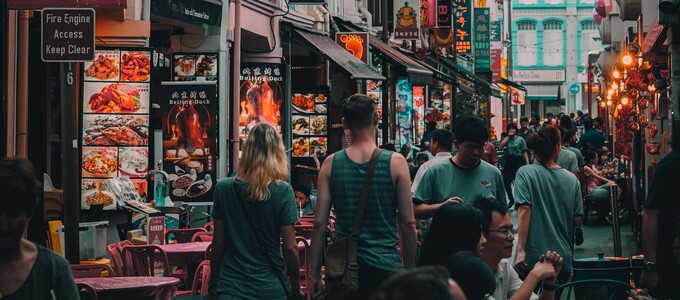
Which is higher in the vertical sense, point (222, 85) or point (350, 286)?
point (222, 85)

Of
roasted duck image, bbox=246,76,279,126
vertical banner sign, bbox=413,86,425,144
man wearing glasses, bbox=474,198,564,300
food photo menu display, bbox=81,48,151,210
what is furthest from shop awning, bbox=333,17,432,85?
man wearing glasses, bbox=474,198,564,300

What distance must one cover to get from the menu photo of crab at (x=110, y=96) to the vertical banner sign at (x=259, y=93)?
19.3 feet

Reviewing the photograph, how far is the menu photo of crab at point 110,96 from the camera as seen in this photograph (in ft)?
50.3

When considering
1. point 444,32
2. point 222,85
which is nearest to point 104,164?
point 222,85

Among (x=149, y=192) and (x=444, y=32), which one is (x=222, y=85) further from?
(x=444, y=32)

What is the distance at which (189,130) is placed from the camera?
17.2m

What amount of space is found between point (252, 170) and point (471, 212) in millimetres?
1941

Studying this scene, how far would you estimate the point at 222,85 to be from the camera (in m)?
18.9

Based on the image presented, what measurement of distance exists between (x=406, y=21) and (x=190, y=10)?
13.7 m

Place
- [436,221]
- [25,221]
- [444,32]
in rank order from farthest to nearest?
[444,32] → [436,221] → [25,221]

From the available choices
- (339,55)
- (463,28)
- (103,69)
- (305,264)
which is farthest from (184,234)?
(463,28)

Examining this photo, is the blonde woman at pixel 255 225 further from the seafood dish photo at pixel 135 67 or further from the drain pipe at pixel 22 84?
the seafood dish photo at pixel 135 67

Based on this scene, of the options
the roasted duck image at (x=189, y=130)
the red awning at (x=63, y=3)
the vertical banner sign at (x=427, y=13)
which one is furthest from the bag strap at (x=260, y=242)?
the vertical banner sign at (x=427, y=13)

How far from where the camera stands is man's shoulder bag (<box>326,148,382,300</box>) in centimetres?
688
